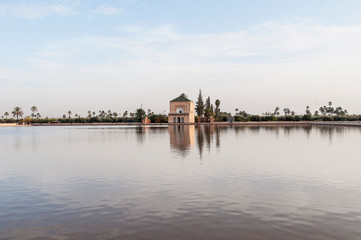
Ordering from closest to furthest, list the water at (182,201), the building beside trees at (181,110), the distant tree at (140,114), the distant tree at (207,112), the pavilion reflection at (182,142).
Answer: the water at (182,201)
the pavilion reflection at (182,142)
the building beside trees at (181,110)
the distant tree at (207,112)
the distant tree at (140,114)

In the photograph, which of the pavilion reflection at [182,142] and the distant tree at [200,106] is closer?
the pavilion reflection at [182,142]

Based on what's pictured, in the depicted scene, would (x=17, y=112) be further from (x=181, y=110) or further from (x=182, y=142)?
(x=182, y=142)

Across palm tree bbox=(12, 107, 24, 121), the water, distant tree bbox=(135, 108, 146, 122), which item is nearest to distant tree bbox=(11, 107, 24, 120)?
palm tree bbox=(12, 107, 24, 121)

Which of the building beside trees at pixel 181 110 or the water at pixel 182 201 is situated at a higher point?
the building beside trees at pixel 181 110

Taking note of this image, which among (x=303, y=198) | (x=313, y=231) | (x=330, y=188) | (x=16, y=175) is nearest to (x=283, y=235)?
(x=313, y=231)

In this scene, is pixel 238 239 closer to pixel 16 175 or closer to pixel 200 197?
pixel 200 197

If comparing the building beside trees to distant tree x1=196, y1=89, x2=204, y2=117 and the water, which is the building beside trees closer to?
distant tree x1=196, y1=89, x2=204, y2=117

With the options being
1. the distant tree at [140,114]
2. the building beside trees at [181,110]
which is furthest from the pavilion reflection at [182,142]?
the distant tree at [140,114]

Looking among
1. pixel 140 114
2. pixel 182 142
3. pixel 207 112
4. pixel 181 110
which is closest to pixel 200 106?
pixel 207 112

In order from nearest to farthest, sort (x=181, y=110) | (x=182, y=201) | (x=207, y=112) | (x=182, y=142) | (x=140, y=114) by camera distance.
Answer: (x=182, y=201) → (x=182, y=142) → (x=181, y=110) → (x=207, y=112) → (x=140, y=114)

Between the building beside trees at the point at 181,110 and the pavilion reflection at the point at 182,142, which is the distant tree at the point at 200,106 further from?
the pavilion reflection at the point at 182,142

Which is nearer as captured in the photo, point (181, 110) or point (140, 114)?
point (181, 110)

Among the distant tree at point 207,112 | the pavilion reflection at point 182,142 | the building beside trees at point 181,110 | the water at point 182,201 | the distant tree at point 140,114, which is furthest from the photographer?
the distant tree at point 140,114

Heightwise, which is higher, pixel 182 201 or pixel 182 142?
pixel 182 142
